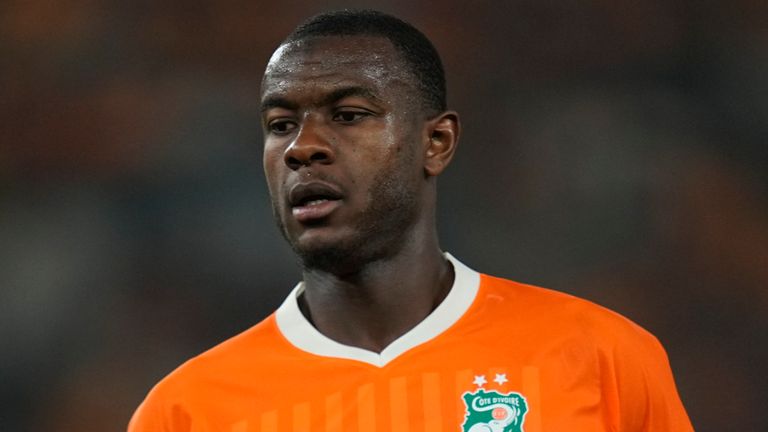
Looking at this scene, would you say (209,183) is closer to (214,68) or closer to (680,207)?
(214,68)

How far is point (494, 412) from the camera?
2.20m

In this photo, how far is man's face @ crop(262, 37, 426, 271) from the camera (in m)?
2.23

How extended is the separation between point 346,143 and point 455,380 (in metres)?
0.48

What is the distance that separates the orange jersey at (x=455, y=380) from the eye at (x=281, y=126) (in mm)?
A: 384

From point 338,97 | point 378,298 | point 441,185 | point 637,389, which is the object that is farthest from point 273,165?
point 441,185

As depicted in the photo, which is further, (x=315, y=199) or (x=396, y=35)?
(x=396, y=35)

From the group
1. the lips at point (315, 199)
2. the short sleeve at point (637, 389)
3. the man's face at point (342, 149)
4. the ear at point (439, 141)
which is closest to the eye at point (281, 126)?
→ the man's face at point (342, 149)

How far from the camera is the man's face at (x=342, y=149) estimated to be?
2227 millimetres

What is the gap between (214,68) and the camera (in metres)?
4.52

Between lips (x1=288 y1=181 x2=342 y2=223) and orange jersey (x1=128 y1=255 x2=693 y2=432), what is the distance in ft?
0.90

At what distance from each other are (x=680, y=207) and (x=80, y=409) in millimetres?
2114

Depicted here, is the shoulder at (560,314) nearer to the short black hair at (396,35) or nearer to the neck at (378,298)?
the neck at (378,298)

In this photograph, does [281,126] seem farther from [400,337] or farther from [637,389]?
[637,389]

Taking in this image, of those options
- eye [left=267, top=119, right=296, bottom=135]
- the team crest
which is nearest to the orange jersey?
the team crest
